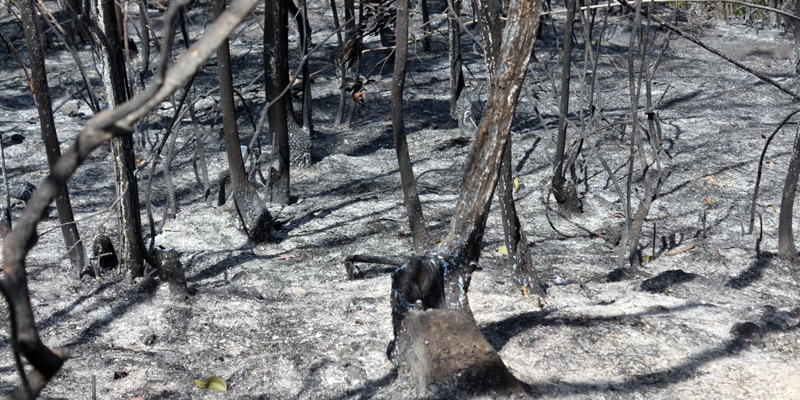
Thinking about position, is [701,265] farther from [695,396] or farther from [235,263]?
[235,263]

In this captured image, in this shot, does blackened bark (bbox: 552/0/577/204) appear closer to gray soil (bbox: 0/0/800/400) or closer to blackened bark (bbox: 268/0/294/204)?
gray soil (bbox: 0/0/800/400)

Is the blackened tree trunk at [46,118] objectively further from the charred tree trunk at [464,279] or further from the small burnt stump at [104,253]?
the charred tree trunk at [464,279]

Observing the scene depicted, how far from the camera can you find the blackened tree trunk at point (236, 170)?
514 centimetres

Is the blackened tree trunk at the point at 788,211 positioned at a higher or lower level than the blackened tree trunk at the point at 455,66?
lower

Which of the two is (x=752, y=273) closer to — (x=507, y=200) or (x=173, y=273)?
(x=507, y=200)

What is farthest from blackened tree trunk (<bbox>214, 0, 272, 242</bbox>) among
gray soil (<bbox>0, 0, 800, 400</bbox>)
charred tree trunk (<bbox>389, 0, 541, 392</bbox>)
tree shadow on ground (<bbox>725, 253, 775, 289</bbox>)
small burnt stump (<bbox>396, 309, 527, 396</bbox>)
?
tree shadow on ground (<bbox>725, 253, 775, 289</bbox>)

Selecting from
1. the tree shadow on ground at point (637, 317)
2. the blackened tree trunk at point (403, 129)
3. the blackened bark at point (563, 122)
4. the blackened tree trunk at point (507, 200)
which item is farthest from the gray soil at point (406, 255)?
the blackened tree trunk at point (403, 129)

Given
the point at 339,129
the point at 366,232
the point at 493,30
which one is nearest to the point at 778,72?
the point at 339,129

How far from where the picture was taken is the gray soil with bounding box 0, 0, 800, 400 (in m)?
2.95

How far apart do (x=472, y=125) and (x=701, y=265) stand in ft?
11.7

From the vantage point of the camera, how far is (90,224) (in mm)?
5328

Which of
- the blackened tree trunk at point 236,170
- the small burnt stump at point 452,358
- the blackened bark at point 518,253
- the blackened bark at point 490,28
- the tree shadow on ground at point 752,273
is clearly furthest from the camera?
the blackened tree trunk at point 236,170

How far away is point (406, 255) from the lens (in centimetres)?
484

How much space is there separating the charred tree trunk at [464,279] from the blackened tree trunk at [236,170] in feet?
8.62
